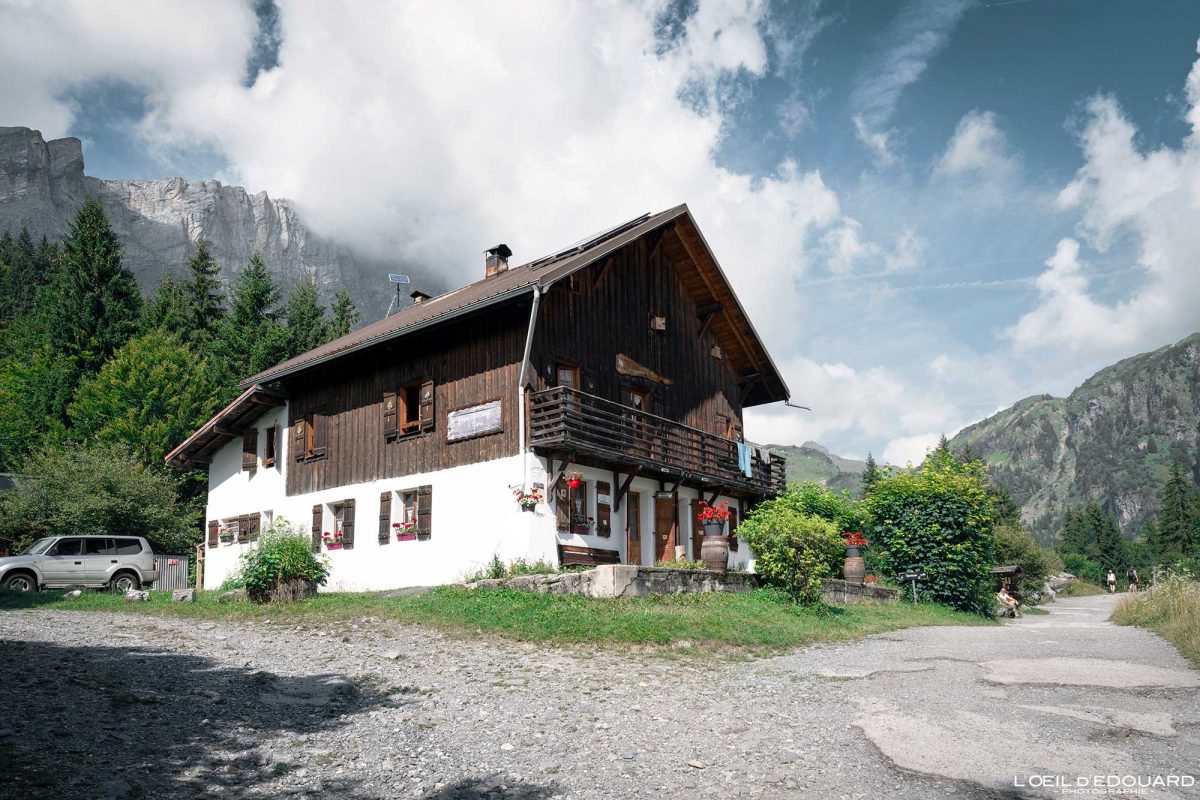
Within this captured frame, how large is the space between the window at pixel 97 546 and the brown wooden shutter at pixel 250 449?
5798 millimetres

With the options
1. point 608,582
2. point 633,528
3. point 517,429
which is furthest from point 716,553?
point 517,429

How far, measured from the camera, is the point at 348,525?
25.0m

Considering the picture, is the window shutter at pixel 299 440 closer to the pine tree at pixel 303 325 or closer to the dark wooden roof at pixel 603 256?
the dark wooden roof at pixel 603 256

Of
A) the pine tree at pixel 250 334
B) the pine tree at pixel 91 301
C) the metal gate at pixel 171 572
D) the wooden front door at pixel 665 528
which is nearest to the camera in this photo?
the wooden front door at pixel 665 528

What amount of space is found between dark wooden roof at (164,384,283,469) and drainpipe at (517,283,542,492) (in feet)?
35.0

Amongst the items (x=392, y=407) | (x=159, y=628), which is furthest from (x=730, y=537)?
(x=159, y=628)

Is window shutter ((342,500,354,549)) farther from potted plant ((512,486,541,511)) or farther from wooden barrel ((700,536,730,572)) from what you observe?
wooden barrel ((700,536,730,572))

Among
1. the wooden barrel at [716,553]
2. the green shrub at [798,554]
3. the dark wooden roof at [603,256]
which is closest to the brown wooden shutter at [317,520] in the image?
the dark wooden roof at [603,256]

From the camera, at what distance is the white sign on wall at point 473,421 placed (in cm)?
2194

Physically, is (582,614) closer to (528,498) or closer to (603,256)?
(528,498)

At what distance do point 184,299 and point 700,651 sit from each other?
51.5 meters

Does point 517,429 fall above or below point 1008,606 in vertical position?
above

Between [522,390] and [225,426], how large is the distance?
13765mm

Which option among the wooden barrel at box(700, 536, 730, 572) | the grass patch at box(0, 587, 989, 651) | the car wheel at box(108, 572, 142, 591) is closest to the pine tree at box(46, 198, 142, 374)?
the car wheel at box(108, 572, 142, 591)
